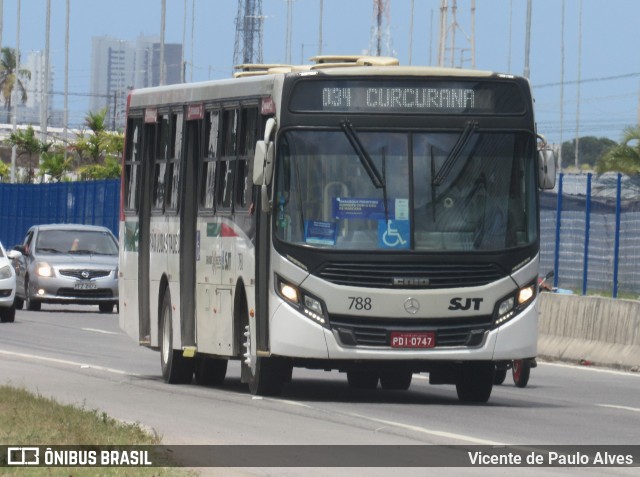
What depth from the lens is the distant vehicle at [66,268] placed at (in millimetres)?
37875

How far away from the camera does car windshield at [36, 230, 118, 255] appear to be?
39312 millimetres

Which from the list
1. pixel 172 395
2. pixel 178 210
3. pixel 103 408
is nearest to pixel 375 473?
pixel 103 408

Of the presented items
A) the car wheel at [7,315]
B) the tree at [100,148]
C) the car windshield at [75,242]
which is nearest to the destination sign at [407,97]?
the car wheel at [7,315]

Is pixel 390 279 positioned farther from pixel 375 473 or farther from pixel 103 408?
pixel 375 473

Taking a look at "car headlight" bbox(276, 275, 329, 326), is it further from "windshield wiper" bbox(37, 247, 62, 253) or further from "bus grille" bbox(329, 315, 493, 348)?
"windshield wiper" bbox(37, 247, 62, 253)

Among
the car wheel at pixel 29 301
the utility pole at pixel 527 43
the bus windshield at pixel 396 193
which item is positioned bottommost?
the car wheel at pixel 29 301

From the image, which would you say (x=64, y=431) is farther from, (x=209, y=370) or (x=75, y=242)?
(x=75, y=242)

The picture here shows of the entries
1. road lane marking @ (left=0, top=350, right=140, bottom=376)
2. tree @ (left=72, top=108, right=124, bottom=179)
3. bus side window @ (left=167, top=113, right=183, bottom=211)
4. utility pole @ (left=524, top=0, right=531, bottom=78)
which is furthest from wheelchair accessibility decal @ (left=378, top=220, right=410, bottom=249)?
tree @ (left=72, top=108, right=124, bottom=179)

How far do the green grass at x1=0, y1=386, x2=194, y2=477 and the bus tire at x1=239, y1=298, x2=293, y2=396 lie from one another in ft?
8.95

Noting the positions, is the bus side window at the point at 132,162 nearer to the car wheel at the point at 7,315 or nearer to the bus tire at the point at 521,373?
the bus tire at the point at 521,373

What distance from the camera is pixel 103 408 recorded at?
53.1ft

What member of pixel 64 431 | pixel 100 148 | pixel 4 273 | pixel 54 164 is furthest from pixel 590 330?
pixel 54 164

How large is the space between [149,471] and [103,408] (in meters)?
5.47

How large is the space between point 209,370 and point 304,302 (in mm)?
3633
